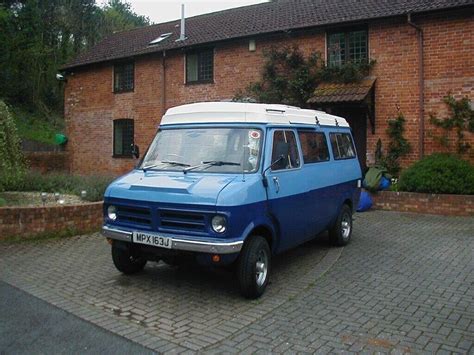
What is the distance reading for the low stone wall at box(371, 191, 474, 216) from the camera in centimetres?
1147

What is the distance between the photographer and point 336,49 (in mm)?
15125

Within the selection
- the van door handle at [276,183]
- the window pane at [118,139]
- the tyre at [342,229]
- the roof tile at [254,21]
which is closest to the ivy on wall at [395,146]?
the roof tile at [254,21]

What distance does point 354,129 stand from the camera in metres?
14.8

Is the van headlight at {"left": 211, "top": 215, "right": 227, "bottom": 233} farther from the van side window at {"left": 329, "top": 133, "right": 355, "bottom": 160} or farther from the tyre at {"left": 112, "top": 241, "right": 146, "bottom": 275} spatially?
the van side window at {"left": 329, "top": 133, "right": 355, "bottom": 160}

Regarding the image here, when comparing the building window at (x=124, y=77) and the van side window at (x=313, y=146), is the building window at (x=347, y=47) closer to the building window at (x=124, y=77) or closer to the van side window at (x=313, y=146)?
the van side window at (x=313, y=146)

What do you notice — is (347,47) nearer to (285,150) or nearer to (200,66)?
(200,66)

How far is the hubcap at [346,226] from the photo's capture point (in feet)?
28.0

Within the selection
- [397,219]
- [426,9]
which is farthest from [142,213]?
[426,9]

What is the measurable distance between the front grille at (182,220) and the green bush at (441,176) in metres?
8.27

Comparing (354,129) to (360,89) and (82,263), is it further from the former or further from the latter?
(82,263)

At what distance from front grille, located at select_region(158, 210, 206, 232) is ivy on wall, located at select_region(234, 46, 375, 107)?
10.2 metres

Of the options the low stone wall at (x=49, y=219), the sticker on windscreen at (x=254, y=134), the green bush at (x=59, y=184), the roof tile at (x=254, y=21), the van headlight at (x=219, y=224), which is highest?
the roof tile at (x=254, y=21)

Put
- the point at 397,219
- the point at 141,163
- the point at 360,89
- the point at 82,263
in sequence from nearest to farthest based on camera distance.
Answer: the point at 141,163
the point at 82,263
the point at 397,219
the point at 360,89

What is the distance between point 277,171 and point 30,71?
3247 centimetres
